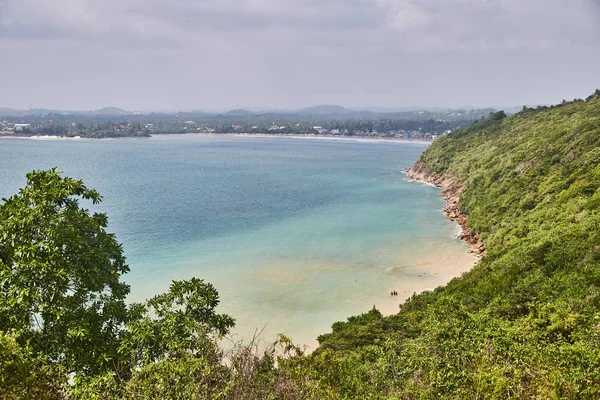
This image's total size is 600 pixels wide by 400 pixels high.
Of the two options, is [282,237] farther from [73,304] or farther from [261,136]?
[261,136]

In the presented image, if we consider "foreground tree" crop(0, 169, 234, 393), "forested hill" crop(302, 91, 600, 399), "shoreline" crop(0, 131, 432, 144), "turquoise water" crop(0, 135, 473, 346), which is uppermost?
"shoreline" crop(0, 131, 432, 144)

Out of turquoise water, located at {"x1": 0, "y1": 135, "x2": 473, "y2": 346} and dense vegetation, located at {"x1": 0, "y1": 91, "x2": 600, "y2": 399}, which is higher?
dense vegetation, located at {"x1": 0, "y1": 91, "x2": 600, "y2": 399}

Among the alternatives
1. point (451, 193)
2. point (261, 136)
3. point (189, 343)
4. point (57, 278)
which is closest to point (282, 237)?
point (451, 193)

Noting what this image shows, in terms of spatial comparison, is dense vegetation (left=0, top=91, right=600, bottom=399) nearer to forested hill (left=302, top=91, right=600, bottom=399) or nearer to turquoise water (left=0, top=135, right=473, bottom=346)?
forested hill (left=302, top=91, right=600, bottom=399)

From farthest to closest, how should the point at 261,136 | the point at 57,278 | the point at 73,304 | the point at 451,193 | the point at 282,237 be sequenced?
the point at 261,136 → the point at 451,193 → the point at 282,237 → the point at 73,304 → the point at 57,278

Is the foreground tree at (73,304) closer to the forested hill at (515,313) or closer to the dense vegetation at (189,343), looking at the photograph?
the dense vegetation at (189,343)

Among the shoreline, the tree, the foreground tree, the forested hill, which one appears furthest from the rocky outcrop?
the shoreline
